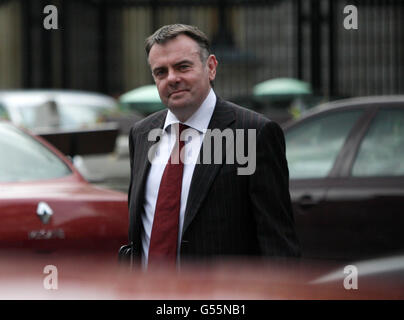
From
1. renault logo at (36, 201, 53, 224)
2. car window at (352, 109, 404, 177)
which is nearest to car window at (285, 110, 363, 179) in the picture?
car window at (352, 109, 404, 177)

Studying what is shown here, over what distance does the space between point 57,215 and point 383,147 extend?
2.32m

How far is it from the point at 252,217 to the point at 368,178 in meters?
2.97

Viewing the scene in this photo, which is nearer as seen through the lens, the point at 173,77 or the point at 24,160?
the point at 173,77

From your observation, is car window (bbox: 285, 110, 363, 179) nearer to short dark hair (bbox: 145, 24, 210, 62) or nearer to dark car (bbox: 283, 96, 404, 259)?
dark car (bbox: 283, 96, 404, 259)

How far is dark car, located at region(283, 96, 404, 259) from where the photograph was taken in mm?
5508

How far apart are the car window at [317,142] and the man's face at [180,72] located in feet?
10.4

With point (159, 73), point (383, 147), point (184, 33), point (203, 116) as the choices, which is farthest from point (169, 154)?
point (383, 147)

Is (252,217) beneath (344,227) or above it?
above

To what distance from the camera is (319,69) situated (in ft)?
46.3

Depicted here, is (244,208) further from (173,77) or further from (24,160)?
(24,160)

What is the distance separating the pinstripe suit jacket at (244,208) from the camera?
278 cm

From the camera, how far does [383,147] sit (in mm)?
5773
